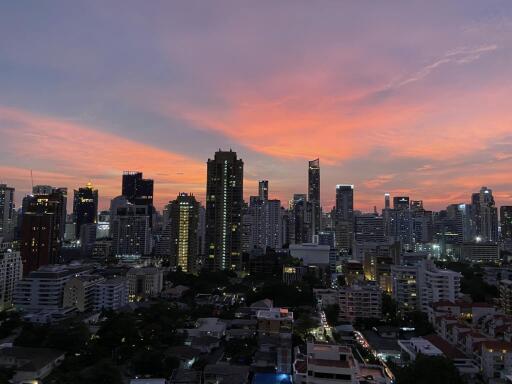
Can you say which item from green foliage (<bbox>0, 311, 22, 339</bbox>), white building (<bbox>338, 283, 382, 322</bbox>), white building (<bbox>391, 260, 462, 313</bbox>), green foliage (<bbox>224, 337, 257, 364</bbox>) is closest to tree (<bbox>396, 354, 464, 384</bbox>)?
green foliage (<bbox>224, 337, 257, 364</bbox>)

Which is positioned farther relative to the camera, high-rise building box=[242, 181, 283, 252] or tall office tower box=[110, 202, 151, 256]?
high-rise building box=[242, 181, 283, 252]

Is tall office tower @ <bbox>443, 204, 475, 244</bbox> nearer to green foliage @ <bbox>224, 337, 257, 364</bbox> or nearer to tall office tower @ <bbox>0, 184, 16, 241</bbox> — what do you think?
green foliage @ <bbox>224, 337, 257, 364</bbox>

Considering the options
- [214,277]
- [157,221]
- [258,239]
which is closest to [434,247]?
[258,239]

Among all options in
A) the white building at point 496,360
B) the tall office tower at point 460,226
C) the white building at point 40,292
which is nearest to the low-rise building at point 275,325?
the white building at point 496,360

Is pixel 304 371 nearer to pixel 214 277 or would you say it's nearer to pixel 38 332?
pixel 38 332

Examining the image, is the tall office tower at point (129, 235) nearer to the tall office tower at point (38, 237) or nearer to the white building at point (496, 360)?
the tall office tower at point (38, 237)

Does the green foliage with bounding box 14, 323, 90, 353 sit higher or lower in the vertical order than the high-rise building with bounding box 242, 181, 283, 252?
lower
